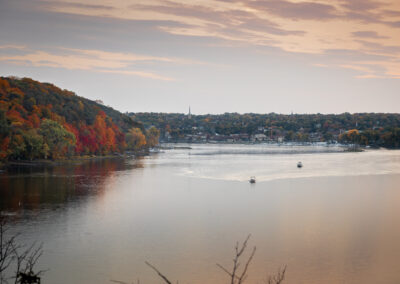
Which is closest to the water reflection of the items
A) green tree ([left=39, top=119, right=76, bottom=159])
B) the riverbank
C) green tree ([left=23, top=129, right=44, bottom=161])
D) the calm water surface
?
the calm water surface

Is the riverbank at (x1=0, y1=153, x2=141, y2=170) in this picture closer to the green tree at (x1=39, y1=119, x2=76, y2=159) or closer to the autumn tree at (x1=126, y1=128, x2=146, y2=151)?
the green tree at (x1=39, y1=119, x2=76, y2=159)

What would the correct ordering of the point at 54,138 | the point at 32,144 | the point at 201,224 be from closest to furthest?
the point at 201,224, the point at 32,144, the point at 54,138

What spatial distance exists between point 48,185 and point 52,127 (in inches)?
695

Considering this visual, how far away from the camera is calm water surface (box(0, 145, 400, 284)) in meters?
15.6

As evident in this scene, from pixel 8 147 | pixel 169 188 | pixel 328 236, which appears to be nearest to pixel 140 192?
pixel 169 188

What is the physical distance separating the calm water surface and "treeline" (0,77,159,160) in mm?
7481

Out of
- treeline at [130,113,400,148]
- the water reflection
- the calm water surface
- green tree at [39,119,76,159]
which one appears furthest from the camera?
treeline at [130,113,400,148]

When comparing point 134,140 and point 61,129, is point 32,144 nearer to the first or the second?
point 61,129

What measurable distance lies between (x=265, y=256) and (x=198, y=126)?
6089 inches

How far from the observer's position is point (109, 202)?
27766 mm

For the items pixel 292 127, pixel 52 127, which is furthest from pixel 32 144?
pixel 292 127

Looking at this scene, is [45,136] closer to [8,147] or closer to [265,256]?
[8,147]

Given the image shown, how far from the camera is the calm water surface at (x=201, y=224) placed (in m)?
15.6

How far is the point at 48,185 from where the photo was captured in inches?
1325
